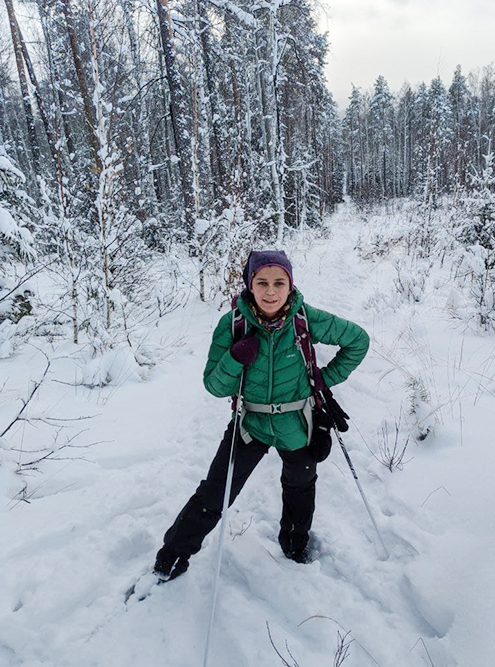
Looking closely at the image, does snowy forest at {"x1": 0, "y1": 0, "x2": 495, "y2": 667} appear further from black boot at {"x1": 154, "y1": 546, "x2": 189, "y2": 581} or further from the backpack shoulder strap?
the backpack shoulder strap

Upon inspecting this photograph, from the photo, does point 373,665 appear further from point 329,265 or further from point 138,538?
point 329,265

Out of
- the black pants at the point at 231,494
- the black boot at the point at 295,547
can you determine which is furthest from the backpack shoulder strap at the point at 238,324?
the black boot at the point at 295,547

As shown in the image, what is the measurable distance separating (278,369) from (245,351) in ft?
0.81

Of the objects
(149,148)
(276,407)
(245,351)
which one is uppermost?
(149,148)

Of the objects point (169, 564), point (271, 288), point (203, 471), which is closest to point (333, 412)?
point (271, 288)

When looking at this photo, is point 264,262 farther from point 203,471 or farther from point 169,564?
point 203,471

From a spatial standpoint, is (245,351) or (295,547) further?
(295,547)

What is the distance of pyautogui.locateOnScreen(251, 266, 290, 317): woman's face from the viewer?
1761 mm

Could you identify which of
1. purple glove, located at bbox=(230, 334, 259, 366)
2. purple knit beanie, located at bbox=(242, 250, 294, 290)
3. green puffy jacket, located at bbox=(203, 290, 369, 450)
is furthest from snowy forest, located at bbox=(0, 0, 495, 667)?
purple knit beanie, located at bbox=(242, 250, 294, 290)

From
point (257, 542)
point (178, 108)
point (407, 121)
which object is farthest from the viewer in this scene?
point (407, 121)

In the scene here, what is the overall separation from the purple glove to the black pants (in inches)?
19.1

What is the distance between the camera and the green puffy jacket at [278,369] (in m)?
1.83

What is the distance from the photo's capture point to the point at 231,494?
6.31ft

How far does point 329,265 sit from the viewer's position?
412 inches
